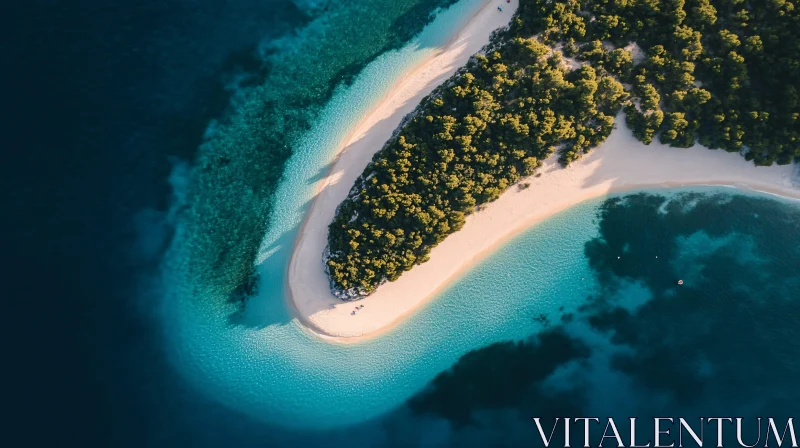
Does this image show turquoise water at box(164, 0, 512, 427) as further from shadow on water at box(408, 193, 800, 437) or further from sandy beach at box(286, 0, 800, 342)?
shadow on water at box(408, 193, 800, 437)

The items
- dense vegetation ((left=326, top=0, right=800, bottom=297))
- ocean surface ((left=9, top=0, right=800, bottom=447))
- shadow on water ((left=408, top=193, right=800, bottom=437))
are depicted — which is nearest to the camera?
dense vegetation ((left=326, top=0, right=800, bottom=297))

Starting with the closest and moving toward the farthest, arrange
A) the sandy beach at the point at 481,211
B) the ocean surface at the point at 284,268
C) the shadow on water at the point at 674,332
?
the ocean surface at the point at 284,268, the sandy beach at the point at 481,211, the shadow on water at the point at 674,332

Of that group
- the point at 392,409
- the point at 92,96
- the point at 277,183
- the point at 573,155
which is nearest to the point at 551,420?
the point at 392,409

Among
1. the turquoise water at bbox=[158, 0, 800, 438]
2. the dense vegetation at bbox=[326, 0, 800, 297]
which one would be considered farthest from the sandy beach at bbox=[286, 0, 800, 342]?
the dense vegetation at bbox=[326, 0, 800, 297]

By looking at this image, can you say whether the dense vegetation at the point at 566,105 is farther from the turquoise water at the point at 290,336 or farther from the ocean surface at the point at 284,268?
the ocean surface at the point at 284,268

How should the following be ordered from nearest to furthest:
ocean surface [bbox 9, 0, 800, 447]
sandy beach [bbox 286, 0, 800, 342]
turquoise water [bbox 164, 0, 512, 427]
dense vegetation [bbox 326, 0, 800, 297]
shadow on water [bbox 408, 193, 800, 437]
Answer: dense vegetation [bbox 326, 0, 800, 297] < ocean surface [bbox 9, 0, 800, 447] < sandy beach [bbox 286, 0, 800, 342] < turquoise water [bbox 164, 0, 512, 427] < shadow on water [bbox 408, 193, 800, 437]

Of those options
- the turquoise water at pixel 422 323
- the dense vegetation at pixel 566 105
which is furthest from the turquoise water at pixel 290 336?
the dense vegetation at pixel 566 105
